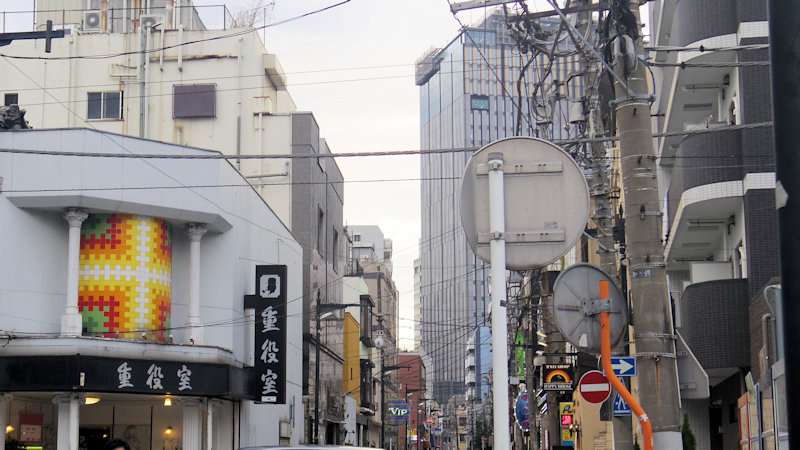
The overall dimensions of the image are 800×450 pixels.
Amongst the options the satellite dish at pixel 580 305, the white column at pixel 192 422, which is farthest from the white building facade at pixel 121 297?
the satellite dish at pixel 580 305

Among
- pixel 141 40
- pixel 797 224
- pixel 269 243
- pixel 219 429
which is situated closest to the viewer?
pixel 797 224

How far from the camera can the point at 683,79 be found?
2741 centimetres

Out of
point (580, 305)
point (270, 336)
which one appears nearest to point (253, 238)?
point (270, 336)

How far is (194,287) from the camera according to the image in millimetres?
33156

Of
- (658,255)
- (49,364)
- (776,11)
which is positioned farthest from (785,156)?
(49,364)

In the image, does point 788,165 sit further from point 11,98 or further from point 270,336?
point 11,98

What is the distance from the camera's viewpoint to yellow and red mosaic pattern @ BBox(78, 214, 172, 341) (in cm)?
3088

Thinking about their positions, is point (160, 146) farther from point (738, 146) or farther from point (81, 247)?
point (738, 146)

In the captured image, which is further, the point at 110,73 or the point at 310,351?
the point at 310,351

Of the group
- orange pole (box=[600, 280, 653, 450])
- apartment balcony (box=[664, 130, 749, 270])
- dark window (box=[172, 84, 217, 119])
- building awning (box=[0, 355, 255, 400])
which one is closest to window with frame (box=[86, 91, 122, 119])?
dark window (box=[172, 84, 217, 119])

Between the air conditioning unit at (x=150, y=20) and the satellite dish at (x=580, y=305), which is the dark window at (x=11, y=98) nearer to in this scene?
the air conditioning unit at (x=150, y=20)

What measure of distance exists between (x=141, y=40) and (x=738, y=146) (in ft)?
107

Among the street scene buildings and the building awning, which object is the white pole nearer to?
the street scene buildings

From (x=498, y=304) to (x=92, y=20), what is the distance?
163 ft
